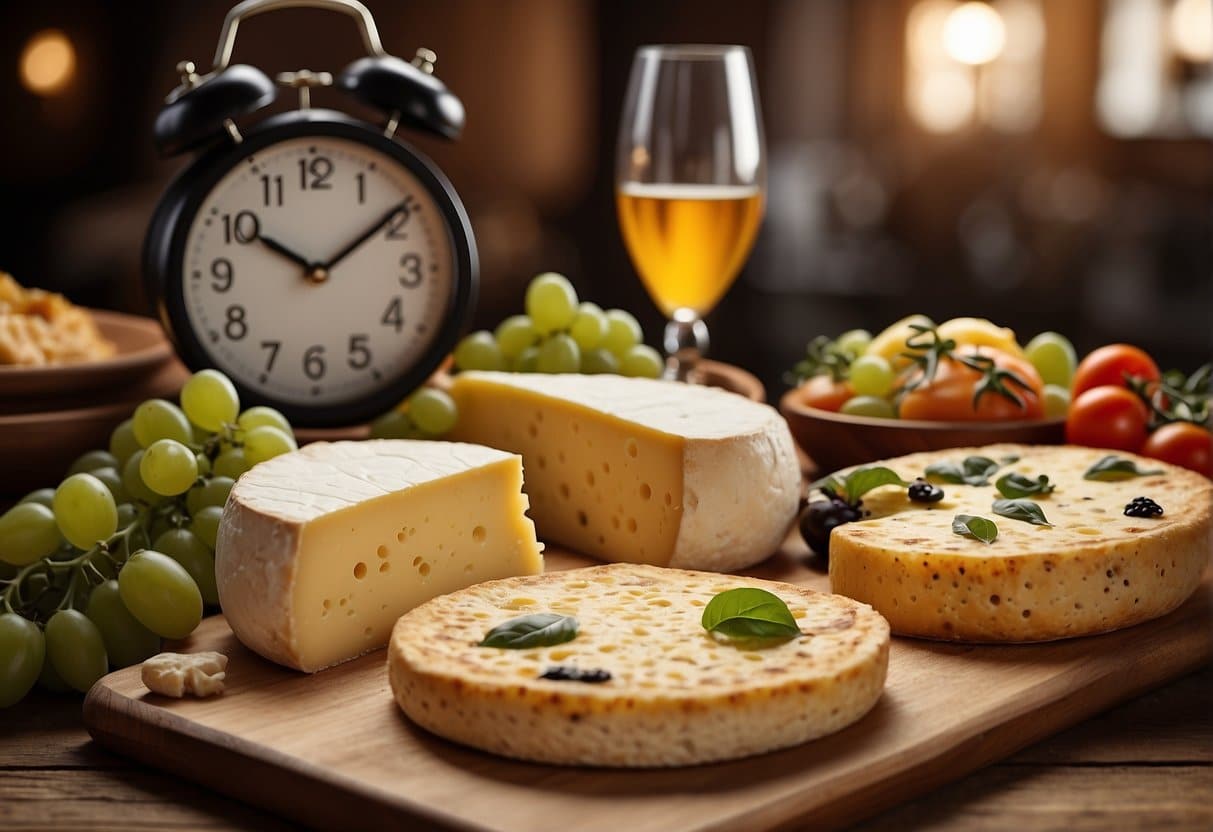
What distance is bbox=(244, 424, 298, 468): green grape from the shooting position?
1687 mm

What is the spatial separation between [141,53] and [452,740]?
10.8ft

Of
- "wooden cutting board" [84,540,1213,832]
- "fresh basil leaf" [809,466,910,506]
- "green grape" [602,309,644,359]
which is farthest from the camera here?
"green grape" [602,309,644,359]

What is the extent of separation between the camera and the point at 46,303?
203cm

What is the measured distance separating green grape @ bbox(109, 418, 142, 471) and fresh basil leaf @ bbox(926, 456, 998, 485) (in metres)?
0.97

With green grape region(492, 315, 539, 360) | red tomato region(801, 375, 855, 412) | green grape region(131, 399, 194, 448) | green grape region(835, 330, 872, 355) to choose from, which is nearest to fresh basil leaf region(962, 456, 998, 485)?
red tomato region(801, 375, 855, 412)

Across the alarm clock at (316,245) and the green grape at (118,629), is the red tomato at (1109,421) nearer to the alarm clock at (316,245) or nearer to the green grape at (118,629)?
the alarm clock at (316,245)

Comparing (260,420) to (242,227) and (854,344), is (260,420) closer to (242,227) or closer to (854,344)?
(242,227)

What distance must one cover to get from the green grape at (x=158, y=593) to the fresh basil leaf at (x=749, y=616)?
53 centimetres

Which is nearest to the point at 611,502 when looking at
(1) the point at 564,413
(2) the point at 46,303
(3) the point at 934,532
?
(1) the point at 564,413

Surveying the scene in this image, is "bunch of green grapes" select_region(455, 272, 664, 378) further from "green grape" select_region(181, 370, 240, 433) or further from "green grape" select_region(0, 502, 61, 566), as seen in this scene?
"green grape" select_region(0, 502, 61, 566)

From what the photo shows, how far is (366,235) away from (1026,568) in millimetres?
1009

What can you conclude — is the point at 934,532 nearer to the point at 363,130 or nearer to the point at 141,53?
the point at 363,130

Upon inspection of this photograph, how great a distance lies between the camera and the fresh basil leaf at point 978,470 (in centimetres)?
174

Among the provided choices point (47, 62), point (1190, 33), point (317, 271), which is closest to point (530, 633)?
point (317, 271)
